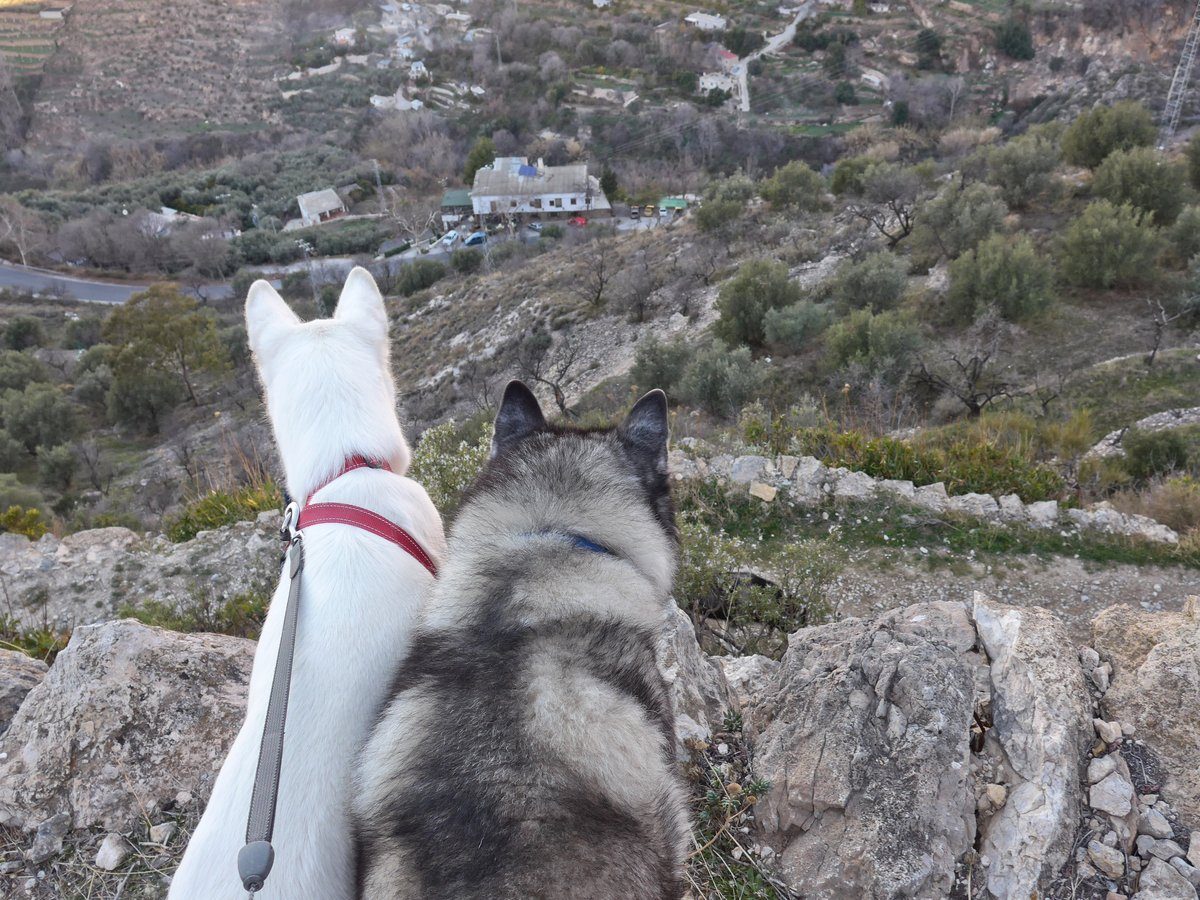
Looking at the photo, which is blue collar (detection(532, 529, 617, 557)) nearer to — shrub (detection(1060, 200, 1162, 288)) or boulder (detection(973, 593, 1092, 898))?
boulder (detection(973, 593, 1092, 898))

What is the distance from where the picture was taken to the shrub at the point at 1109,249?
13234 millimetres

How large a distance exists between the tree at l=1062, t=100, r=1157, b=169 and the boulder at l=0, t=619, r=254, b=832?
81.0 feet

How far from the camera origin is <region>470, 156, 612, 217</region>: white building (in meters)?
45.8

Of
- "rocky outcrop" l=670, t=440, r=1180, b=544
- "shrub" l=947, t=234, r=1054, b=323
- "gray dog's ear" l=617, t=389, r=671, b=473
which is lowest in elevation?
"shrub" l=947, t=234, r=1054, b=323

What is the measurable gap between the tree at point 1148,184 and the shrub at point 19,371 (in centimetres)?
3478


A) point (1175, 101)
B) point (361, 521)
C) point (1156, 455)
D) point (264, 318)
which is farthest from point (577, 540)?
point (1175, 101)

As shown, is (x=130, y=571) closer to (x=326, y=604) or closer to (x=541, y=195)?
(x=326, y=604)

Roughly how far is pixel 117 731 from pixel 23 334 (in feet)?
123

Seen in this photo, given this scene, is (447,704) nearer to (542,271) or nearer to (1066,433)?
(1066,433)

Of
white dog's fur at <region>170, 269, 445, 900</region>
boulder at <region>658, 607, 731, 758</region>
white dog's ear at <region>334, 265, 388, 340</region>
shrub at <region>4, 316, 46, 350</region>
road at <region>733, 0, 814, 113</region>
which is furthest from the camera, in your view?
road at <region>733, 0, 814, 113</region>

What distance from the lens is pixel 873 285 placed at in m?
15.1

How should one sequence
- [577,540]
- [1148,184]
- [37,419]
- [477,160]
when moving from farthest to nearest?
[477,160], [37,419], [1148,184], [577,540]

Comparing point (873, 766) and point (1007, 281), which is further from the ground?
point (873, 766)

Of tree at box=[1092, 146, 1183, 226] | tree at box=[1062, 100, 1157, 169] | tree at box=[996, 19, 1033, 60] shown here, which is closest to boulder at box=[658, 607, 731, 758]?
tree at box=[1092, 146, 1183, 226]
